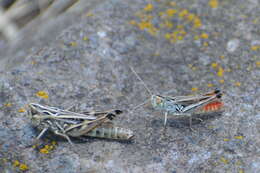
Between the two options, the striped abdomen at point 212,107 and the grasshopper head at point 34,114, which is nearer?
the grasshopper head at point 34,114

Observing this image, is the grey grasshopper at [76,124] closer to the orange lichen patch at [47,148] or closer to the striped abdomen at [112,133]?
the striped abdomen at [112,133]

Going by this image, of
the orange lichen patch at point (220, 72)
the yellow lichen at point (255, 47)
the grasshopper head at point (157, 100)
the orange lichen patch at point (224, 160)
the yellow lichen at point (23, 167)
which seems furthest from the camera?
the yellow lichen at point (255, 47)

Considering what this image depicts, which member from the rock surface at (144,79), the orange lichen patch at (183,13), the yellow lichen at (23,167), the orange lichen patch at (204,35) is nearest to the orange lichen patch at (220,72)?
the rock surface at (144,79)

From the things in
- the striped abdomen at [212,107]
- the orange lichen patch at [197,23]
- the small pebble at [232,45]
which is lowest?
the striped abdomen at [212,107]

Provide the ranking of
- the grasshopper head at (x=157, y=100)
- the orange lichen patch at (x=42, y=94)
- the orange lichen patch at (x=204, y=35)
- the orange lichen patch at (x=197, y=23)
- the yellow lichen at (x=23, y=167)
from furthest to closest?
1. the orange lichen patch at (x=197, y=23)
2. the orange lichen patch at (x=204, y=35)
3. the orange lichen patch at (x=42, y=94)
4. the grasshopper head at (x=157, y=100)
5. the yellow lichen at (x=23, y=167)

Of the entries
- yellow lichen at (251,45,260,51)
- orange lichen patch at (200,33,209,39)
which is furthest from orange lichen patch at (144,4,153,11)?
yellow lichen at (251,45,260,51)

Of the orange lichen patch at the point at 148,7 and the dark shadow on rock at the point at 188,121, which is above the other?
the orange lichen patch at the point at 148,7

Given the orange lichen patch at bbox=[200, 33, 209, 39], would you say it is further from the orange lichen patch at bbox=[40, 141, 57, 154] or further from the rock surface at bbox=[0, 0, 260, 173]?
the orange lichen patch at bbox=[40, 141, 57, 154]

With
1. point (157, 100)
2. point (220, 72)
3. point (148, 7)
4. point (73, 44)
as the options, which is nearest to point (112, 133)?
point (157, 100)

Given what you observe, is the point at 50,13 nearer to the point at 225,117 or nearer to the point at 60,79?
the point at 60,79
